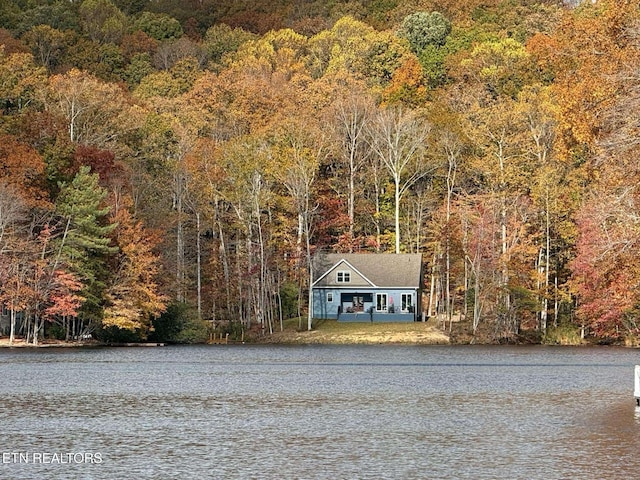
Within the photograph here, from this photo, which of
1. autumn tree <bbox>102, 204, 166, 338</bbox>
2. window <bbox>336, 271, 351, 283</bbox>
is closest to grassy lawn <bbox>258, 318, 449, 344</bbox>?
window <bbox>336, 271, 351, 283</bbox>

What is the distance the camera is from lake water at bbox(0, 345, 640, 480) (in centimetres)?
2620

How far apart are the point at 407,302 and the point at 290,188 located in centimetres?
1334

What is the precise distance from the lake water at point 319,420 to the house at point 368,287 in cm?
3281

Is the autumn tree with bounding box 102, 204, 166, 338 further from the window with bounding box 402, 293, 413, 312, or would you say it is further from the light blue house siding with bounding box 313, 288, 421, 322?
the window with bounding box 402, 293, 413, 312

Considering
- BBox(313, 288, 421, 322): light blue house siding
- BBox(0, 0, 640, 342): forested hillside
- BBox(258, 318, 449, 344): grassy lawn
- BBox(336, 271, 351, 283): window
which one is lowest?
BBox(258, 318, 449, 344): grassy lawn

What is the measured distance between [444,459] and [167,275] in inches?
2619

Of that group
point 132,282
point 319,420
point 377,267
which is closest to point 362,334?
point 377,267

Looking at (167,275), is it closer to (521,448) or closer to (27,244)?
(27,244)

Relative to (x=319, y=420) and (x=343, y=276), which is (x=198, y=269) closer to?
(x=343, y=276)

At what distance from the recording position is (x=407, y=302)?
95.6 metres

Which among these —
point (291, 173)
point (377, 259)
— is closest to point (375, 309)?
point (377, 259)

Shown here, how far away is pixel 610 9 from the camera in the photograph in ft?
134

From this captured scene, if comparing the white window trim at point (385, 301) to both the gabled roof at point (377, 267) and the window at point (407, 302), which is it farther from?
the window at point (407, 302)

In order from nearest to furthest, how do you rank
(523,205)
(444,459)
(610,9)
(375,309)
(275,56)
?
(444,459)
(610,9)
(523,205)
(375,309)
(275,56)
